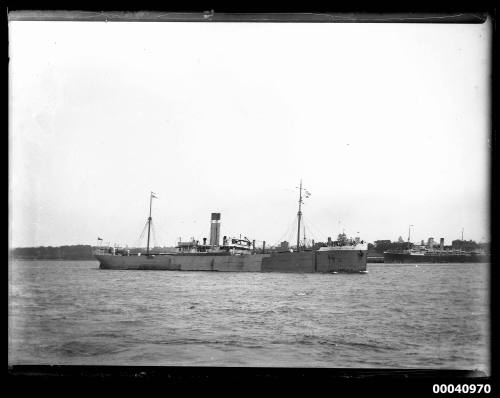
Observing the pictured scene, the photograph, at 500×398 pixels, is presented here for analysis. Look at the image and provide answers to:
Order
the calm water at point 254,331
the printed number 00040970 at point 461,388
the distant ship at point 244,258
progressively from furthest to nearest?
the distant ship at point 244,258 < the calm water at point 254,331 < the printed number 00040970 at point 461,388

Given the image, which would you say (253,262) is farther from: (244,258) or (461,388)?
(461,388)

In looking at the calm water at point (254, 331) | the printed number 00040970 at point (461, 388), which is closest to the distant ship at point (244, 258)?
the calm water at point (254, 331)

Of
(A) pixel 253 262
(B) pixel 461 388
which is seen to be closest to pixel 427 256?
(A) pixel 253 262

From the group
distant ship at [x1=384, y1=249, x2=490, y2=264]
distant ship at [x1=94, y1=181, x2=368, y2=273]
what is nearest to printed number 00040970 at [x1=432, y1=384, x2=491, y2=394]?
distant ship at [x1=94, y1=181, x2=368, y2=273]

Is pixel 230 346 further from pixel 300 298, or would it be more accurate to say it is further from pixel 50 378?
pixel 300 298

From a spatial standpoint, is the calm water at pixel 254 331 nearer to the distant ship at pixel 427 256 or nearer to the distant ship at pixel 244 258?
the distant ship at pixel 244 258

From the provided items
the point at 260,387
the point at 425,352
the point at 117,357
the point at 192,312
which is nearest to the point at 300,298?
the point at 192,312
